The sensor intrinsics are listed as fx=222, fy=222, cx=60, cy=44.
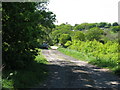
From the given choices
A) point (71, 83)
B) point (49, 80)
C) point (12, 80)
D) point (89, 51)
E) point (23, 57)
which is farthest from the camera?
point (89, 51)

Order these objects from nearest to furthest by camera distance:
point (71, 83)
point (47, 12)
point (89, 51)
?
1. point (71, 83)
2. point (47, 12)
3. point (89, 51)

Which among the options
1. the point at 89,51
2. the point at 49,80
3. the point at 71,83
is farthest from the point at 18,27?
the point at 89,51

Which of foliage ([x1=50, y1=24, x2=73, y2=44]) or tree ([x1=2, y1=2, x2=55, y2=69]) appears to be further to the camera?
foliage ([x1=50, y1=24, x2=73, y2=44])

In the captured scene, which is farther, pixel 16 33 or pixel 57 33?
pixel 57 33

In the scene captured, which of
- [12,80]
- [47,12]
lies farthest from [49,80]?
[47,12]

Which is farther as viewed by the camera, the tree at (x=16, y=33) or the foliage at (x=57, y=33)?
the foliage at (x=57, y=33)

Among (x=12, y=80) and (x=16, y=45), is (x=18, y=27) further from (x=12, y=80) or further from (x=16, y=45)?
(x=12, y=80)

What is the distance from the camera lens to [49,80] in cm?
1103

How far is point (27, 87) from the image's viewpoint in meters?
9.09

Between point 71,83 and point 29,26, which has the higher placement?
point 29,26

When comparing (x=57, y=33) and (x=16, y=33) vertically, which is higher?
(x=57, y=33)

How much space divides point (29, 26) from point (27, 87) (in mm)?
3490

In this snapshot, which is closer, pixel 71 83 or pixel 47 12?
pixel 71 83

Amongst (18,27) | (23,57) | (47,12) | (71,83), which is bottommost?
(71,83)
